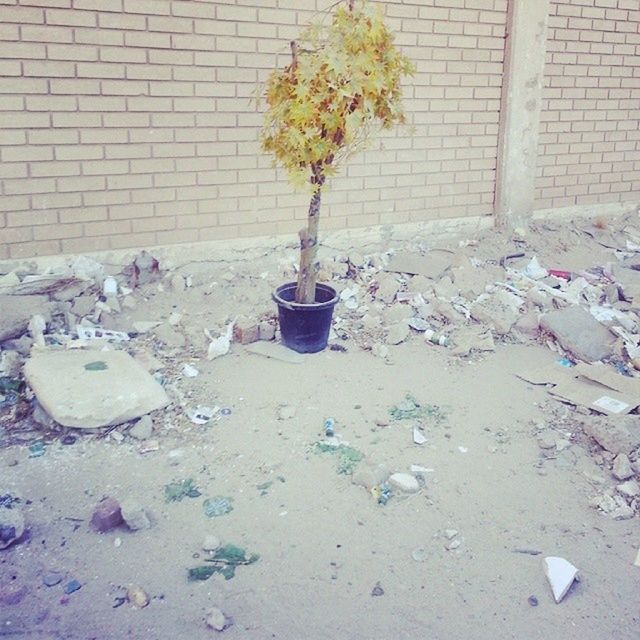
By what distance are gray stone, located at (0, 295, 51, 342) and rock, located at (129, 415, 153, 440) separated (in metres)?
1.44

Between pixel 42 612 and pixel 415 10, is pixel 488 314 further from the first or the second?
pixel 42 612

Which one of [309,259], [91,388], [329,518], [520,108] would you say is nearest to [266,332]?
[309,259]

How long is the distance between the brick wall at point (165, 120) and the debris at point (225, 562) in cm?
312

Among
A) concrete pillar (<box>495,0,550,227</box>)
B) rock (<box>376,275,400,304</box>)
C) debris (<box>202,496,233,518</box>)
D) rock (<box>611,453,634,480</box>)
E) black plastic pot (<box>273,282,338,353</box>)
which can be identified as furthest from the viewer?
concrete pillar (<box>495,0,550,227</box>)

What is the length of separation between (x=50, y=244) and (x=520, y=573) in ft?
12.9

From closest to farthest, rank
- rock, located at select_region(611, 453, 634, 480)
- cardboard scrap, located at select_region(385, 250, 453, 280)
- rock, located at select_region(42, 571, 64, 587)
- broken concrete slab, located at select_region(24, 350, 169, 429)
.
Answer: rock, located at select_region(42, 571, 64, 587)
rock, located at select_region(611, 453, 634, 480)
broken concrete slab, located at select_region(24, 350, 169, 429)
cardboard scrap, located at select_region(385, 250, 453, 280)

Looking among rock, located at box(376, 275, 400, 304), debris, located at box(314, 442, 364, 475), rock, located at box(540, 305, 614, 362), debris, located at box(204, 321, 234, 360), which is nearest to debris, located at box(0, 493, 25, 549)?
debris, located at box(314, 442, 364, 475)

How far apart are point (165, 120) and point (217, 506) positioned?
323 centimetres

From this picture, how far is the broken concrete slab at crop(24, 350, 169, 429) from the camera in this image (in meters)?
3.70

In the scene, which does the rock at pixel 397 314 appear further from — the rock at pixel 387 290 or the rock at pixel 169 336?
the rock at pixel 169 336

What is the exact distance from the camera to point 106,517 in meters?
2.98

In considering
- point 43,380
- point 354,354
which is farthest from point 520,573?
point 43,380

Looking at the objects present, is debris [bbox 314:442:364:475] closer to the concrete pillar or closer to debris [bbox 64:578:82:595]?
debris [bbox 64:578:82:595]

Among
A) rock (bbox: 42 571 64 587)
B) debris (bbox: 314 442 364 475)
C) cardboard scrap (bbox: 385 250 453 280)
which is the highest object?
cardboard scrap (bbox: 385 250 453 280)
